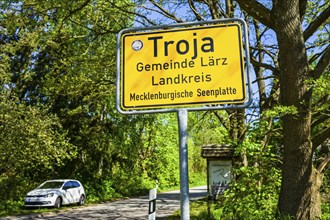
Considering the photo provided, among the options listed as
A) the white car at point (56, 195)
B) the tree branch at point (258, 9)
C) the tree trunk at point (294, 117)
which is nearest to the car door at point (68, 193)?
the white car at point (56, 195)

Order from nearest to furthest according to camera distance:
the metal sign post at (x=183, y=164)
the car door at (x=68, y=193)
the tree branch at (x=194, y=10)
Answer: the metal sign post at (x=183, y=164)
the tree branch at (x=194, y=10)
the car door at (x=68, y=193)

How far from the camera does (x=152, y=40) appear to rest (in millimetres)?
2082

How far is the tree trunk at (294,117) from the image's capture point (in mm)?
6449

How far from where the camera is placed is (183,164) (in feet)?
6.36

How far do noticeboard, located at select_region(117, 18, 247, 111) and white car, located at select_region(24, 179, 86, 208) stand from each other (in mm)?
18681

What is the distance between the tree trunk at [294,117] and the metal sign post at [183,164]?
16.5 feet

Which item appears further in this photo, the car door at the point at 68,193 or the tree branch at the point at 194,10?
the car door at the point at 68,193

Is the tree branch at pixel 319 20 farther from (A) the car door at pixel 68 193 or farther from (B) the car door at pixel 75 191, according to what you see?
(B) the car door at pixel 75 191

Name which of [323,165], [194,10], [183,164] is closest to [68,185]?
[194,10]

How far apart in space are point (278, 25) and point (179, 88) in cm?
509

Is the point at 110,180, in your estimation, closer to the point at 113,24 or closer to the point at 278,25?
the point at 113,24

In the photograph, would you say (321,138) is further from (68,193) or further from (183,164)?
(68,193)

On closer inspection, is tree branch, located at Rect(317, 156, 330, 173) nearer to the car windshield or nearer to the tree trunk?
the tree trunk

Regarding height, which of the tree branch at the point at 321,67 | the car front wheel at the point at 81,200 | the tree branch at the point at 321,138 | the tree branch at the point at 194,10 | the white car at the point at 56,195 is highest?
the tree branch at the point at 194,10
